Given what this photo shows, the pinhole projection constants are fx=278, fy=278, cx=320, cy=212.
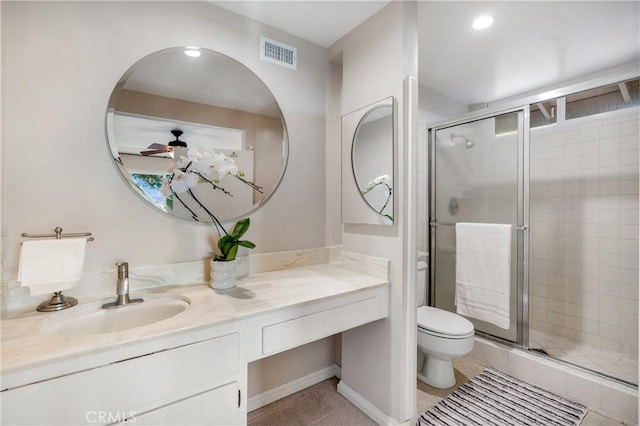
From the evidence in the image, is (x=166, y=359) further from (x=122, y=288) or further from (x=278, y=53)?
(x=278, y=53)

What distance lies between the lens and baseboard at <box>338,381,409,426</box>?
148 cm

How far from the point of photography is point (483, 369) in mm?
2076

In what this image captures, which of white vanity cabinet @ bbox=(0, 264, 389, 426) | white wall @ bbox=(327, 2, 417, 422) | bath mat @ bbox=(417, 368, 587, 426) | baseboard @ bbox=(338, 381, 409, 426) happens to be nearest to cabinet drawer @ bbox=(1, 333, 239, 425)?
white vanity cabinet @ bbox=(0, 264, 389, 426)

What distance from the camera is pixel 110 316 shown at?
3.76 ft

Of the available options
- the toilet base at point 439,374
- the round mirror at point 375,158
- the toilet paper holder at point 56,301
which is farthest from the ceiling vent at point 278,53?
the toilet base at point 439,374

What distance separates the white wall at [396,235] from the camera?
145 cm

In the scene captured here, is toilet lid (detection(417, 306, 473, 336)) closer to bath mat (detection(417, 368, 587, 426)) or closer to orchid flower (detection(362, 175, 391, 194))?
bath mat (detection(417, 368, 587, 426))

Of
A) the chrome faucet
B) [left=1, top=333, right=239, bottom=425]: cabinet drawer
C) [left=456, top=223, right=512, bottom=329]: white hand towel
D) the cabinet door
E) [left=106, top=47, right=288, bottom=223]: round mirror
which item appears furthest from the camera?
[left=456, top=223, right=512, bottom=329]: white hand towel

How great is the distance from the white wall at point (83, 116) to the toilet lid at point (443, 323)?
149 centimetres

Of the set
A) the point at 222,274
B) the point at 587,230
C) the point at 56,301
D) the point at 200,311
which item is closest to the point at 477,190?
the point at 587,230

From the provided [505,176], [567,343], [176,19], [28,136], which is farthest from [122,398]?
[567,343]

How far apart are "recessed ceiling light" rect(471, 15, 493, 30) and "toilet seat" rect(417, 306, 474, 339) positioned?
191 cm

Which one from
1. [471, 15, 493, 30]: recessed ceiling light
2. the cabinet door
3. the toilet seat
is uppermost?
[471, 15, 493, 30]: recessed ceiling light

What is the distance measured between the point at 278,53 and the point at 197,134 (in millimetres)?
733
